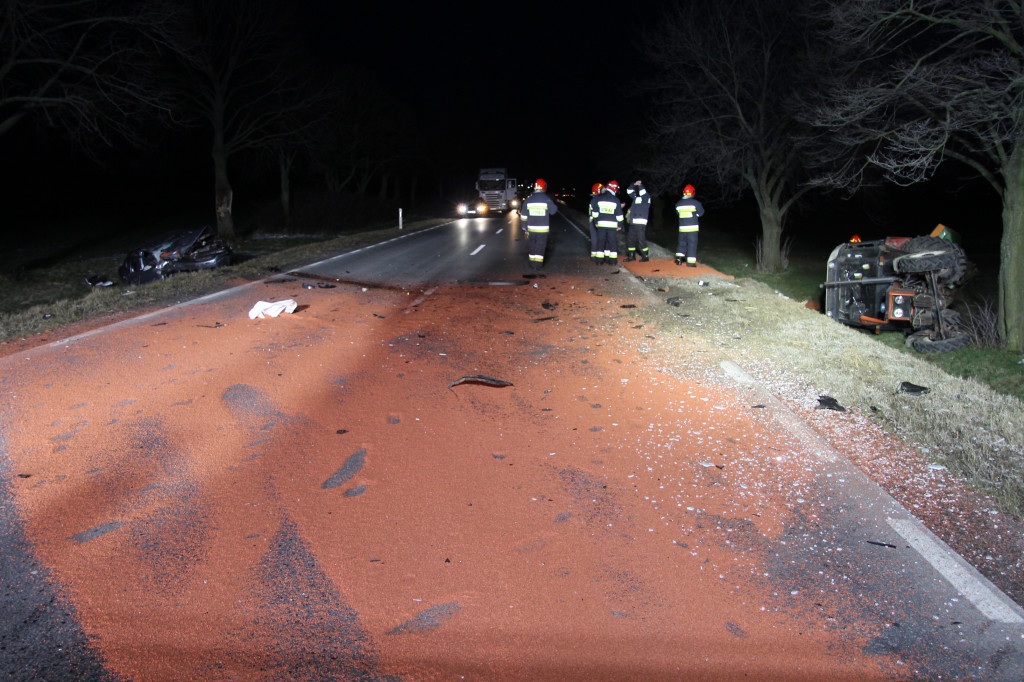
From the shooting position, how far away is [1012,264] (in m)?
10.1

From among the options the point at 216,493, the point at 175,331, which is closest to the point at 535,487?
the point at 216,493

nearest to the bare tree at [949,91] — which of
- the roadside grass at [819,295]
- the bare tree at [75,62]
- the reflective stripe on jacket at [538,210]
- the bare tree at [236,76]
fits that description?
the roadside grass at [819,295]

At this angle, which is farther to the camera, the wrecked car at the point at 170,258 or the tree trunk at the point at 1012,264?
the wrecked car at the point at 170,258

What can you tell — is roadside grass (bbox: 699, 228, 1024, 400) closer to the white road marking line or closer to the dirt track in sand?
the dirt track in sand

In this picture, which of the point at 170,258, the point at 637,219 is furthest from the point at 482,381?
the point at 170,258

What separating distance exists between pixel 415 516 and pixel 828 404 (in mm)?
3933

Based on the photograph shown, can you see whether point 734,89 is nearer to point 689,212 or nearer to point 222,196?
point 689,212

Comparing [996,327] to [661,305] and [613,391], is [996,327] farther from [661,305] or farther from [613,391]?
[613,391]

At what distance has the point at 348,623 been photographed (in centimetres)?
302

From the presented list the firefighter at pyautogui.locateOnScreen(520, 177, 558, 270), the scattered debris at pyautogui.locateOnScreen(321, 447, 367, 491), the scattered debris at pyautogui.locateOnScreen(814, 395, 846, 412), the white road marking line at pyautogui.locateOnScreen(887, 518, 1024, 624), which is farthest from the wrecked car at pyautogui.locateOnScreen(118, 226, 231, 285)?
the white road marking line at pyautogui.locateOnScreen(887, 518, 1024, 624)

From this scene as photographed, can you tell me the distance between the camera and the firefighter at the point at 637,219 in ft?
52.0

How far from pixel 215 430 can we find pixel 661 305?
740 cm

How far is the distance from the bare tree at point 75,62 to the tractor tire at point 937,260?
58.8 ft

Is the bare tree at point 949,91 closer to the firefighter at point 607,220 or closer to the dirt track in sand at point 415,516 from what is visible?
the firefighter at point 607,220
